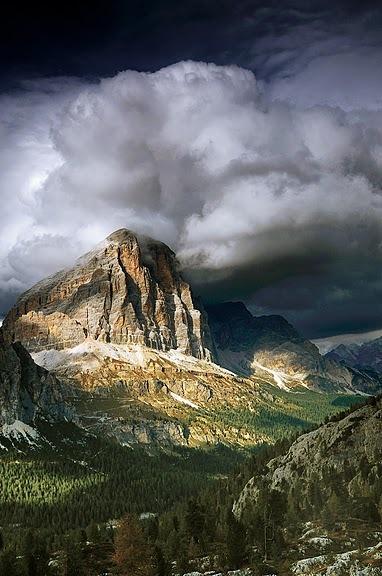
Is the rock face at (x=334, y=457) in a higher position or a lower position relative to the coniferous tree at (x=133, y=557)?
higher

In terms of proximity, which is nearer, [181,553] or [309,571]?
[309,571]

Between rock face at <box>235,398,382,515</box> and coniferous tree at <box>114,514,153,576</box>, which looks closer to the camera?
coniferous tree at <box>114,514,153,576</box>

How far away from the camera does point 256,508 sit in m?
152

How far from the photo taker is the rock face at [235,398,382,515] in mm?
152500

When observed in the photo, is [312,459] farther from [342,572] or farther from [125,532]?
[342,572]

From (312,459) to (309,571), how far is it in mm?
95995

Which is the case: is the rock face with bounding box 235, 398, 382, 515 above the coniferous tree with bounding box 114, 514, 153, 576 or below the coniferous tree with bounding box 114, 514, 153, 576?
above

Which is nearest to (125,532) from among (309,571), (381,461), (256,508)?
(256,508)

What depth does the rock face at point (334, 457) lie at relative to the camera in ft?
500

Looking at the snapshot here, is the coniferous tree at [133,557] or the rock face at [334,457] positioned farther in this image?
the rock face at [334,457]

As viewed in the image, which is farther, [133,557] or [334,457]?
[334,457]

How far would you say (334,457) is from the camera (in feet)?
548

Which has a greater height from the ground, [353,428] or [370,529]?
[353,428]

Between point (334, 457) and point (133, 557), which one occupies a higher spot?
point (334, 457)
